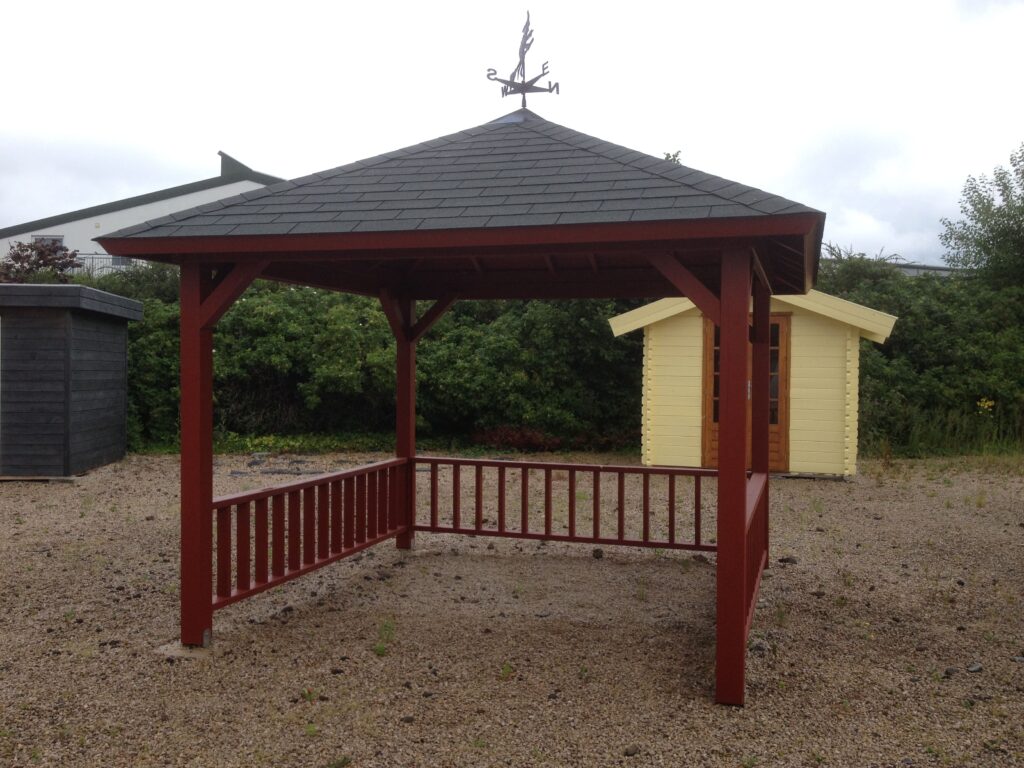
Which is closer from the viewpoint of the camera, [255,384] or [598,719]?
[598,719]

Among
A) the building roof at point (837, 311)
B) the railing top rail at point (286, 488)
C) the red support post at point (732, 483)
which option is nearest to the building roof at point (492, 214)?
the red support post at point (732, 483)

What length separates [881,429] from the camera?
14.6m

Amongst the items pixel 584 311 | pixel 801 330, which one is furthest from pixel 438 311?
pixel 584 311

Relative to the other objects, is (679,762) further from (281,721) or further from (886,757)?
(281,721)

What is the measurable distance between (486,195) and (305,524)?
2328mm

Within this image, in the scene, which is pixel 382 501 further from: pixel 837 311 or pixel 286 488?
pixel 837 311

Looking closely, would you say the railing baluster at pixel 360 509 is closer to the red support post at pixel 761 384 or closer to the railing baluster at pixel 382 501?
the railing baluster at pixel 382 501

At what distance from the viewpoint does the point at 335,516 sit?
596 centimetres

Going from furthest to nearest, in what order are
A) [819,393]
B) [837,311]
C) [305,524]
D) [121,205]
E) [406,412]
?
[121,205] → [819,393] → [837,311] → [406,412] → [305,524]

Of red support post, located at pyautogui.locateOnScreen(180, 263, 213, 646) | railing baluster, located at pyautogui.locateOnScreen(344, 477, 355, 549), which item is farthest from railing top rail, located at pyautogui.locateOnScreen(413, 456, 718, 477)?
red support post, located at pyautogui.locateOnScreen(180, 263, 213, 646)

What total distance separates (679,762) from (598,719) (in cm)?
50

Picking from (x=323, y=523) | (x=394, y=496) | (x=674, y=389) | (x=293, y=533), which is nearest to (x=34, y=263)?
(x=674, y=389)

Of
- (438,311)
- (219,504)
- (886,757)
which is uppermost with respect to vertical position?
(438,311)

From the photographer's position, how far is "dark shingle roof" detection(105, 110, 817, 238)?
4238mm
